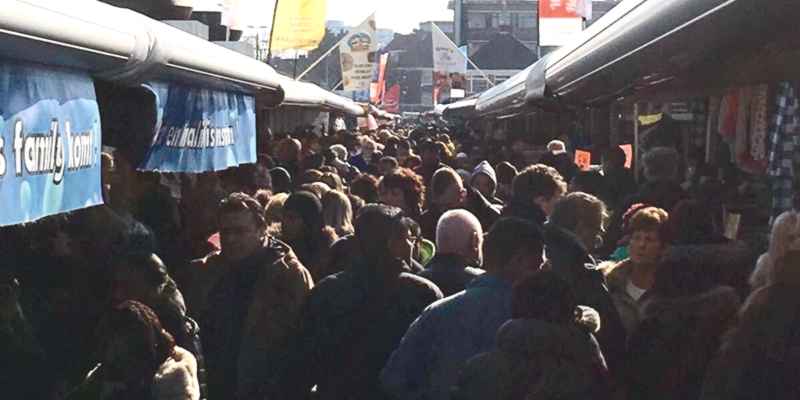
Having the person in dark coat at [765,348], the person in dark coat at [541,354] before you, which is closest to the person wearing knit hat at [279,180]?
the person in dark coat at [541,354]

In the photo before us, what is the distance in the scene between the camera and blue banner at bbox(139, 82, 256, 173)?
8.66 meters

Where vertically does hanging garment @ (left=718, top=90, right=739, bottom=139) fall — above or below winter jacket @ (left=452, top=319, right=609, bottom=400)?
above

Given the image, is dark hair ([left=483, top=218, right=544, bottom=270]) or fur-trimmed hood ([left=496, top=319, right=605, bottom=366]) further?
dark hair ([left=483, top=218, right=544, bottom=270])

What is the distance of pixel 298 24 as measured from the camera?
23094mm

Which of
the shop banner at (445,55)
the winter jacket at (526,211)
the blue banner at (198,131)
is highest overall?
the shop banner at (445,55)

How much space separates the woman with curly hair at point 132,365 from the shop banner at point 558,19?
74.5 feet

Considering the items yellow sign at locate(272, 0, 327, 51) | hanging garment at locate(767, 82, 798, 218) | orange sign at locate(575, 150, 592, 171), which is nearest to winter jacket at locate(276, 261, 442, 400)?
hanging garment at locate(767, 82, 798, 218)

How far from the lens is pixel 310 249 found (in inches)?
334

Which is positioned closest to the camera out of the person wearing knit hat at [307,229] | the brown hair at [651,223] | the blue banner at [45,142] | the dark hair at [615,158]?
the blue banner at [45,142]

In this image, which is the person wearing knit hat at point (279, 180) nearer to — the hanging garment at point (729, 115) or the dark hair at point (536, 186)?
the hanging garment at point (729, 115)

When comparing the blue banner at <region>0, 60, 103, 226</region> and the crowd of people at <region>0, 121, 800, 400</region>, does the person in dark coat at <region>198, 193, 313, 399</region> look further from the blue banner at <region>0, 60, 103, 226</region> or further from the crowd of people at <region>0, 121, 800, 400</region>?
the blue banner at <region>0, 60, 103, 226</region>

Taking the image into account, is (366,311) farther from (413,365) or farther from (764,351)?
(764,351)

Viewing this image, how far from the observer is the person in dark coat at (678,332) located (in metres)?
5.62

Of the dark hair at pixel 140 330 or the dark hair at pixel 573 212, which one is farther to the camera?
the dark hair at pixel 573 212
